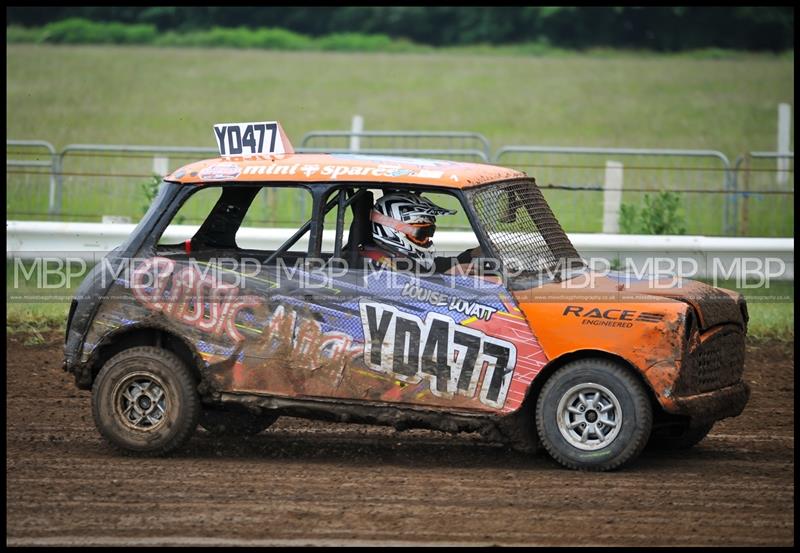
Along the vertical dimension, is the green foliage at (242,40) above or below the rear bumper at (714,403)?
above

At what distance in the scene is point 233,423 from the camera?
8703 mm

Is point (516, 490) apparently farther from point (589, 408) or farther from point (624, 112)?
point (624, 112)

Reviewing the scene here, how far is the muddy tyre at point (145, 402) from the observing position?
25.8ft

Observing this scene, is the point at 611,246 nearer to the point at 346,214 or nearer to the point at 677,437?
the point at 677,437

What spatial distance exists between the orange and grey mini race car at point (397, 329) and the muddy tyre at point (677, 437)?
2 centimetres

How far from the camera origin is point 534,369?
7441 mm

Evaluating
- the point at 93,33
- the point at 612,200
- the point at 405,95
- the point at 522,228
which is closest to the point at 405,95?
the point at 405,95

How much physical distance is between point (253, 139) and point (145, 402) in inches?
69.9

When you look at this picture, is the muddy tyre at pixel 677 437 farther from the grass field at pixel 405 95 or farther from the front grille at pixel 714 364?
the grass field at pixel 405 95

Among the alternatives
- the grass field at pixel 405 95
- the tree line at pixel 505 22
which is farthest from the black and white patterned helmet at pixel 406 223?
the tree line at pixel 505 22

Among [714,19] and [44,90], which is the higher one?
[714,19]

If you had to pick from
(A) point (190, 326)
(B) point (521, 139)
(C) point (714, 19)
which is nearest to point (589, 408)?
(A) point (190, 326)

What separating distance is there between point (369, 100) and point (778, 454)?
30622mm

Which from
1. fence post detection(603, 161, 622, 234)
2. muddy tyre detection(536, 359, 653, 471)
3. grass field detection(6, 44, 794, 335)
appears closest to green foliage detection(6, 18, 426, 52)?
grass field detection(6, 44, 794, 335)
